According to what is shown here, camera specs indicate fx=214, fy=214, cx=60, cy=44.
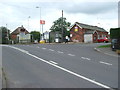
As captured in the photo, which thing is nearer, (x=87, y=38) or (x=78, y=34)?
(x=87, y=38)

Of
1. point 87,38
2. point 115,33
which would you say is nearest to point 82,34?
point 87,38

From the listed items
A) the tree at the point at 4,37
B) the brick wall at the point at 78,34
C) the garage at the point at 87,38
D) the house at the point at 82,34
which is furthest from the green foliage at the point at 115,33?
the tree at the point at 4,37

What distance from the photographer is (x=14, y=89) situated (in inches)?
276

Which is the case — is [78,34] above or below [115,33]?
above

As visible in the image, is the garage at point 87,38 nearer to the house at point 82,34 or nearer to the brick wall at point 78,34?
the house at point 82,34

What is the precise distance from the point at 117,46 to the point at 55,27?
93224 millimetres

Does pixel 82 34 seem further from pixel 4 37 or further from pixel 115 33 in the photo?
pixel 115 33

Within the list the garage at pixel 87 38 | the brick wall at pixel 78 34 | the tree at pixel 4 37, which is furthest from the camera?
the tree at pixel 4 37

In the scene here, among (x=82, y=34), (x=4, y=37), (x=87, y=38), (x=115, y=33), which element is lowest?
(x=87, y=38)

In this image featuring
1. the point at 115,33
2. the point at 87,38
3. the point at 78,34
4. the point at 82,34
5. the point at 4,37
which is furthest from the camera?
the point at 4,37

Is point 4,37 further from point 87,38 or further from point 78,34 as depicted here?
point 87,38

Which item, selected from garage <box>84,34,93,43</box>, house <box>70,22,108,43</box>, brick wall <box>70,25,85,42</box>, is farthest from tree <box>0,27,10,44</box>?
garage <box>84,34,93,43</box>

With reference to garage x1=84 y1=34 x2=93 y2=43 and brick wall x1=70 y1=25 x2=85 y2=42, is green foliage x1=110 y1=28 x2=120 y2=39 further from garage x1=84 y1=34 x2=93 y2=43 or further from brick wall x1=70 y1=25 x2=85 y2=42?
brick wall x1=70 y1=25 x2=85 y2=42

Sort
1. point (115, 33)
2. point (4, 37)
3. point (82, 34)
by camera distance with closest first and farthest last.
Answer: point (115, 33) < point (82, 34) < point (4, 37)
